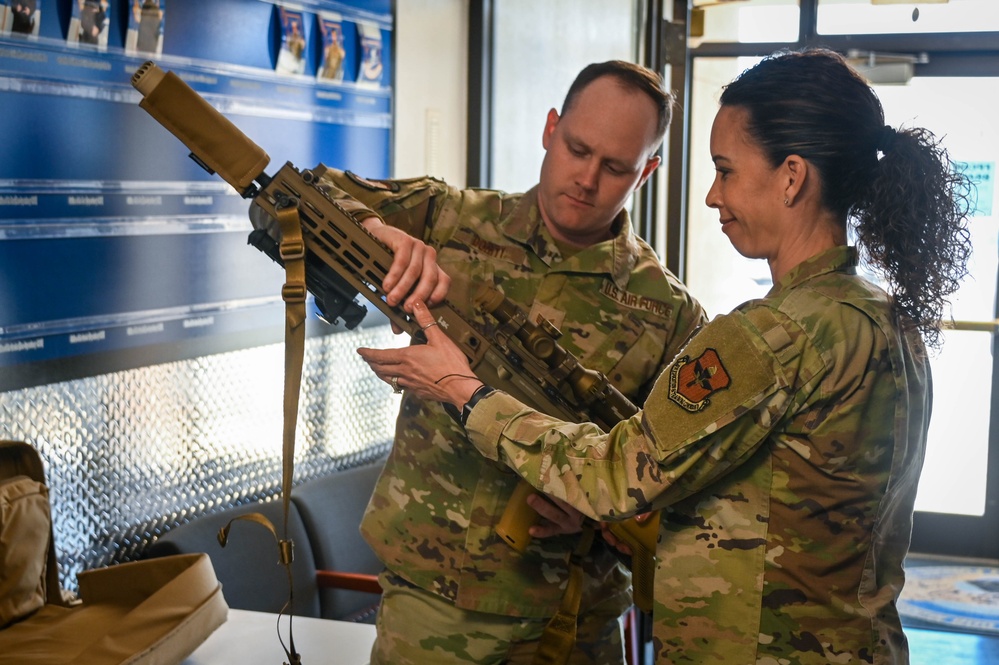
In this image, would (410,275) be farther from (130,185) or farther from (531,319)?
(130,185)

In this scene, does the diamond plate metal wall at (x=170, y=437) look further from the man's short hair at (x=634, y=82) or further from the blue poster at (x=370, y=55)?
the man's short hair at (x=634, y=82)

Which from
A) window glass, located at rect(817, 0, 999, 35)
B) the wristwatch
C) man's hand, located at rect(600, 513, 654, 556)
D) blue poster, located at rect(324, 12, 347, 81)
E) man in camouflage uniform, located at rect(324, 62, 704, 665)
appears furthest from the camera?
window glass, located at rect(817, 0, 999, 35)

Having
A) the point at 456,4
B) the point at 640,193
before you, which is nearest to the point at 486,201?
the point at 456,4

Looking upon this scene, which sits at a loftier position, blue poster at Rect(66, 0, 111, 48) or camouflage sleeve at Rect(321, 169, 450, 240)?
blue poster at Rect(66, 0, 111, 48)

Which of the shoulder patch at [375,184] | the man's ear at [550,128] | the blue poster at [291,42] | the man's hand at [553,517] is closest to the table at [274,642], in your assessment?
the man's hand at [553,517]

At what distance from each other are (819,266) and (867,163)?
0.46 ft

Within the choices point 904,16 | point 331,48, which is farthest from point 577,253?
point 904,16

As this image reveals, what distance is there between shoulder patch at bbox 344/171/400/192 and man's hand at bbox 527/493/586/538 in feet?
2.09

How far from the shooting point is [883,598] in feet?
4.28

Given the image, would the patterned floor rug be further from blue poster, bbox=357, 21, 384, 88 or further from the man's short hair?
the man's short hair

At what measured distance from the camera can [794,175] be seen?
1.27m

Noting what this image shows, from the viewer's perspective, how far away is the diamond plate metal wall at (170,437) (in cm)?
213

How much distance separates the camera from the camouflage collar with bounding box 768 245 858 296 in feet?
4.19

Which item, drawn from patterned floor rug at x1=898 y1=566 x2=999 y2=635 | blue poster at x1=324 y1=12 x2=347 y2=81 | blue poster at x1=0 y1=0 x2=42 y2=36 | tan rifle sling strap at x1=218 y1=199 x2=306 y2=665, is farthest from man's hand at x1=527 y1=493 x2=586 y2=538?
patterned floor rug at x1=898 y1=566 x2=999 y2=635
